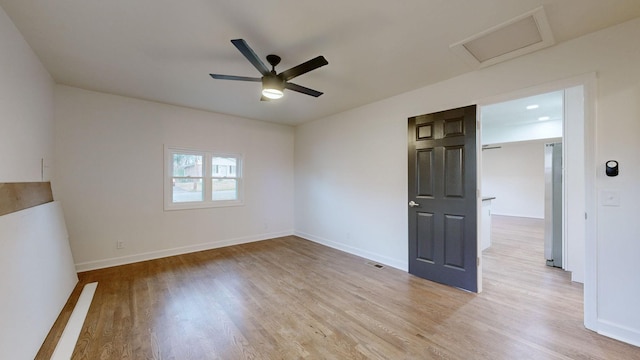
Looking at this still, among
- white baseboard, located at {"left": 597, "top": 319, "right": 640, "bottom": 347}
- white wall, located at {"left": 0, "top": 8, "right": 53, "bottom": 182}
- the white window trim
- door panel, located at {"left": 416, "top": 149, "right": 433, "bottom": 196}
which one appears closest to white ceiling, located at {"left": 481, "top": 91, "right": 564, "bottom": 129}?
door panel, located at {"left": 416, "top": 149, "right": 433, "bottom": 196}

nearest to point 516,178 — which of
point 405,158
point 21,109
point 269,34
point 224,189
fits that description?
point 405,158

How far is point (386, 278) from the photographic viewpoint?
11.0ft

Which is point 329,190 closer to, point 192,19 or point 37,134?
point 192,19

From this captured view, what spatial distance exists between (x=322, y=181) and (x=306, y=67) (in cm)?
317

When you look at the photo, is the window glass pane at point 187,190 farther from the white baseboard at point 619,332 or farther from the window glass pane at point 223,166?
the white baseboard at point 619,332

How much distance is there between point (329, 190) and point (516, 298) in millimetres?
3230

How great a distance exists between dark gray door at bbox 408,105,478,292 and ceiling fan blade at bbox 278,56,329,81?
1851 mm

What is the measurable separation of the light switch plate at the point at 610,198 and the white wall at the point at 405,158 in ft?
0.12

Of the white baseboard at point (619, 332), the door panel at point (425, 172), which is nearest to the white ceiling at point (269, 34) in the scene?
the door panel at point (425, 172)

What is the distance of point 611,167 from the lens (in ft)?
6.88

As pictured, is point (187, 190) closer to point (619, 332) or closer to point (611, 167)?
point (611, 167)

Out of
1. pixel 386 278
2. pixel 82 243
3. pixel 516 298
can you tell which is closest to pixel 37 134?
pixel 82 243

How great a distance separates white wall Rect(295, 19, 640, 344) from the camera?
2039 millimetres

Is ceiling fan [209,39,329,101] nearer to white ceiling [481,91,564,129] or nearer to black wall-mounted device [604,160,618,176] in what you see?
black wall-mounted device [604,160,618,176]
